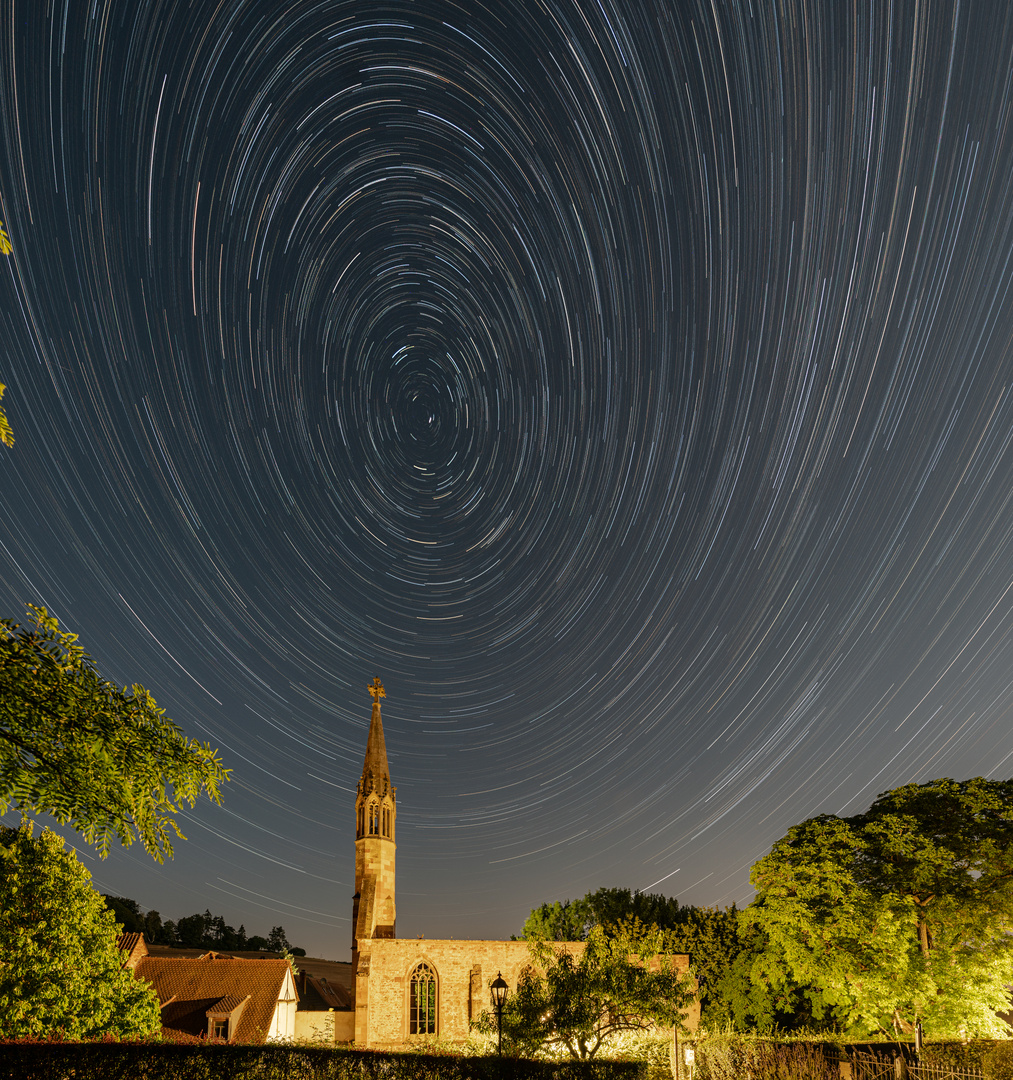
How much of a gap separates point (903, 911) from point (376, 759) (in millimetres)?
32526

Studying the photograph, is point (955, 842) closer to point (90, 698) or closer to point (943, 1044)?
point (943, 1044)

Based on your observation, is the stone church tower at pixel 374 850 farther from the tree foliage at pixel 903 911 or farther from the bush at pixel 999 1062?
the bush at pixel 999 1062

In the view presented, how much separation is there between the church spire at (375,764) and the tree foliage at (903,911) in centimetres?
2493

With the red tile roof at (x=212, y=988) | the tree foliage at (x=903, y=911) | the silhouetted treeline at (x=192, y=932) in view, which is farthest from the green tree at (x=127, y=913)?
the tree foliage at (x=903, y=911)

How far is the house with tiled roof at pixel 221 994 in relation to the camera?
47.8m

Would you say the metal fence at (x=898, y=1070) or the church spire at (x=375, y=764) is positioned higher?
the church spire at (x=375, y=764)

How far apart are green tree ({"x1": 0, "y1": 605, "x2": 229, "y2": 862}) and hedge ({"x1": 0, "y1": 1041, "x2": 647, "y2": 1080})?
30.7 ft

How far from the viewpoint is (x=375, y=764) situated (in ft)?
173

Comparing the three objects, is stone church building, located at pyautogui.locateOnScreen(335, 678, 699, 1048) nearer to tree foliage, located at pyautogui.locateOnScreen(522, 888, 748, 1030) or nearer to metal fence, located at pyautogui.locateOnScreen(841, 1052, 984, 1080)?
A: tree foliage, located at pyautogui.locateOnScreen(522, 888, 748, 1030)

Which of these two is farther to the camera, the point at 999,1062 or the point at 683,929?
the point at 683,929

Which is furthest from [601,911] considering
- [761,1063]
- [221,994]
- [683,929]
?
[761,1063]

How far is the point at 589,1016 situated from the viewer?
67.0 feet

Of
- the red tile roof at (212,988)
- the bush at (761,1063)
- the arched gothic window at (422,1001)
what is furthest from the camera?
the red tile roof at (212,988)

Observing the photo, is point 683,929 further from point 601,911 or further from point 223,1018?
point 223,1018
